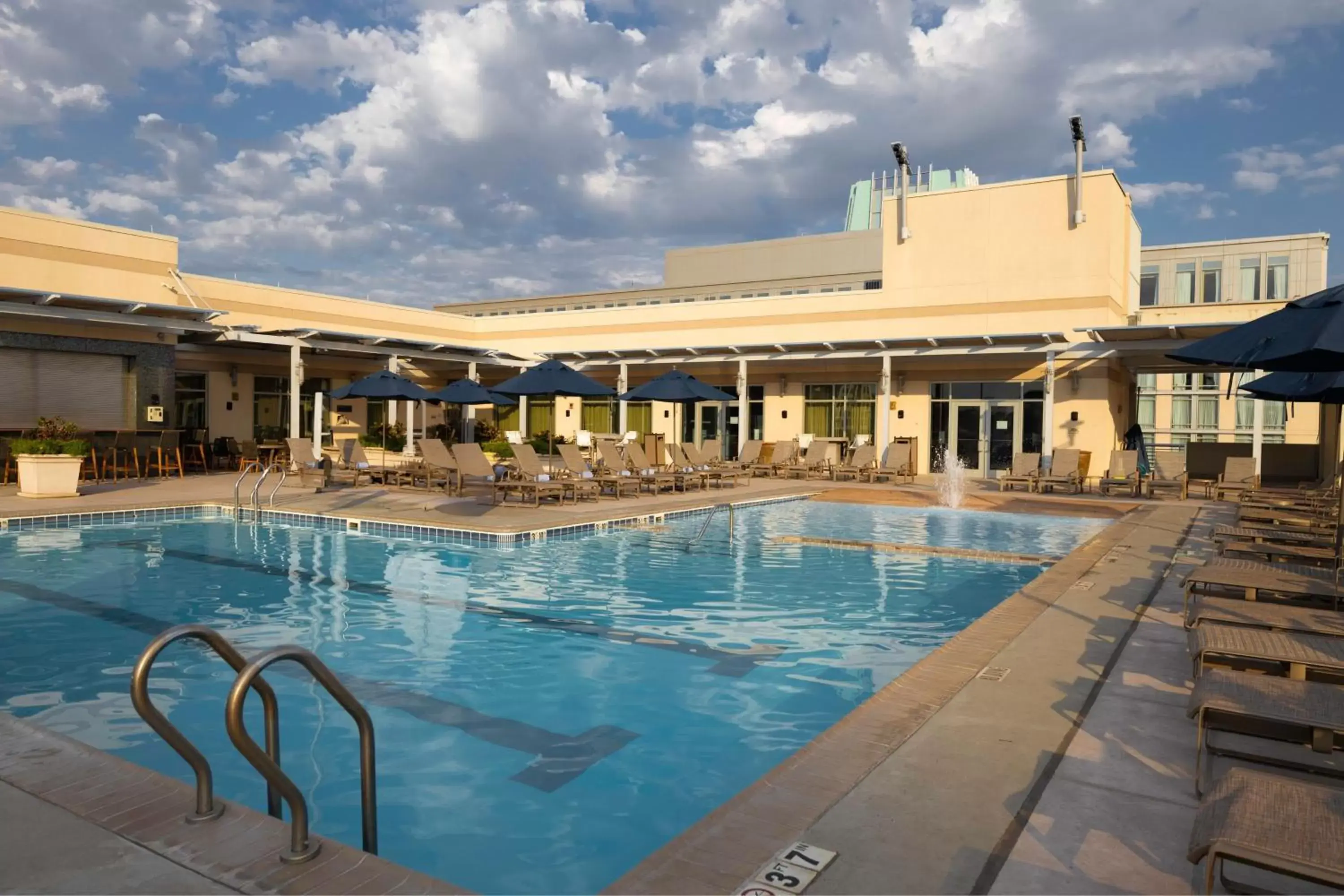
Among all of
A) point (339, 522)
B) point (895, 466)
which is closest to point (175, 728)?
point (339, 522)

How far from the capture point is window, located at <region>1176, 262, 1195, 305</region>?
39094mm

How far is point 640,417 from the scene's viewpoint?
25109mm

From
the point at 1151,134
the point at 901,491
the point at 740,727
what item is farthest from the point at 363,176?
the point at 740,727

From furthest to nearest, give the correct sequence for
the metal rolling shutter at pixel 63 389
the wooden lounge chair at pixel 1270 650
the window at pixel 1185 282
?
the window at pixel 1185 282 → the metal rolling shutter at pixel 63 389 → the wooden lounge chair at pixel 1270 650

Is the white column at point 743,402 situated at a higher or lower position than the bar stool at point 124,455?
higher

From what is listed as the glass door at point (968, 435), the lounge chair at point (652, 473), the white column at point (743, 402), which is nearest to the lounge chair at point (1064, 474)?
the glass door at point (968, 435)

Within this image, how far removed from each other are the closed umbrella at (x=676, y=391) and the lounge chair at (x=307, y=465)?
19.2 ft

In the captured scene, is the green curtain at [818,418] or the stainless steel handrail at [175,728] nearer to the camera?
the stainless steel handrail at [175,728]

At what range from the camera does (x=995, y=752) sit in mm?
3270

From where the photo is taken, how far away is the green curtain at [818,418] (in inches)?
858

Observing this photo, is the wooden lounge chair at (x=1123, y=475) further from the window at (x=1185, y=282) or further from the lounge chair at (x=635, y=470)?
the window at (x=1185, y=282)

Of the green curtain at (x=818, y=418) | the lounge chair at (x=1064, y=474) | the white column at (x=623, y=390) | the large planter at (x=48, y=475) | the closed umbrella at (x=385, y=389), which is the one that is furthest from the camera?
the white column at (x=623, y=390)

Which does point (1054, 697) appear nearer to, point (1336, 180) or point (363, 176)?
point (363, 176)

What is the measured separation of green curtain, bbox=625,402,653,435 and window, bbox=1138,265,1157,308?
28473 millimetres
